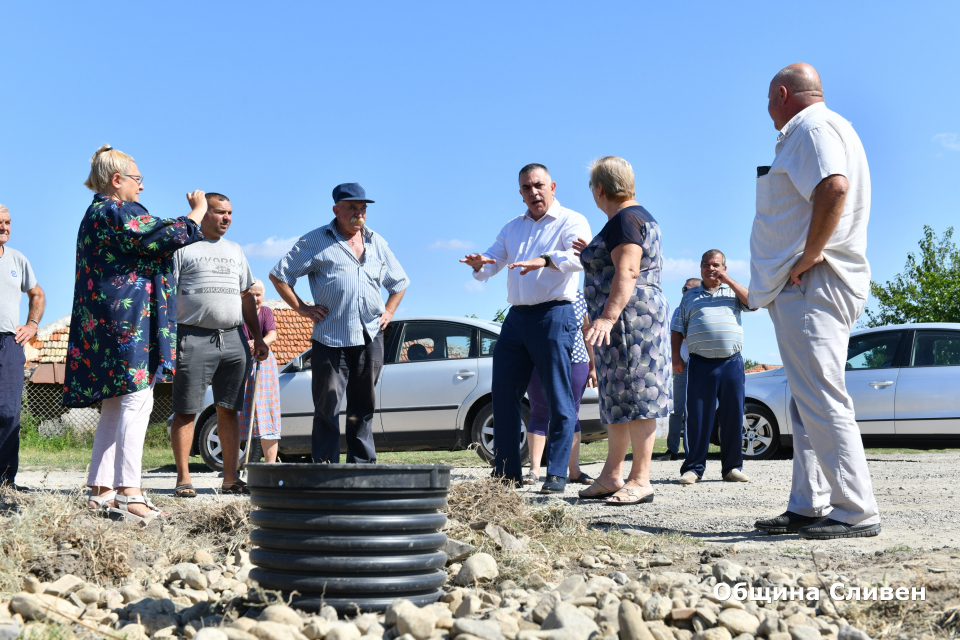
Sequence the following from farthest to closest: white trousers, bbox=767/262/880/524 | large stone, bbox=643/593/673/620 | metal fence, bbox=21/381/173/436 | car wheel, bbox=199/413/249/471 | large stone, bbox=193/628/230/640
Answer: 1. metal fence, bbox=21/381/173/436
2. car wheel, bbox=199/413/249/471
3. white trousers, bbox=767/262/880/524
4. large stone, bbox=643/593/673/620
5. large stone, bbox=193/628/230/640

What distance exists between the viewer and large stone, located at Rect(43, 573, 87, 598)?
326 cm

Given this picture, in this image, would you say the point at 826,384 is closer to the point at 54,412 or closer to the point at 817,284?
the point at 817,284

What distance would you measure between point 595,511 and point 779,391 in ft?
19.9

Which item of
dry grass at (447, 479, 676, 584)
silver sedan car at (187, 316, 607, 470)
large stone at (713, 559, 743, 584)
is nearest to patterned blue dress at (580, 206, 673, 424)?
dry grass at (447, 479, 676, 584)

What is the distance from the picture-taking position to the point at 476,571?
3.38m

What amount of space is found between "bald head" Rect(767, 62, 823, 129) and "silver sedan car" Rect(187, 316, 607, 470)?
5.10m

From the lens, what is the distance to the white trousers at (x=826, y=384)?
4020 millimetres

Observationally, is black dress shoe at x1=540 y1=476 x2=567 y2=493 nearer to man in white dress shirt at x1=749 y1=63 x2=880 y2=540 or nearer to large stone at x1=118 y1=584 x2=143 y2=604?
man in white dress shirt at x1=749 y1=63 x2=880 y2=540

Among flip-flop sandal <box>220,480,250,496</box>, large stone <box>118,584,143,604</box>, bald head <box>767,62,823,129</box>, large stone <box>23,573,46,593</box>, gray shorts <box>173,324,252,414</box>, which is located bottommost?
flip-flop sandal <box>220,480,250,496</box>

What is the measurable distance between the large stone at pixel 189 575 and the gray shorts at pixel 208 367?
2.69m

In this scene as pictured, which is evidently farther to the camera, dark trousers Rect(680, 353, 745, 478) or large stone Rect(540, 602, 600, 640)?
dark trousers Rect(680, 353, 745, 478)

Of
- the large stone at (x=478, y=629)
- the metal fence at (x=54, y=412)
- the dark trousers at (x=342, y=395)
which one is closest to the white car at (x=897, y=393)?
the dark trousers at (x=342, y=395)

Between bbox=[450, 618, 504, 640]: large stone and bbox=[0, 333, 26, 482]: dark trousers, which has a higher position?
bbox=[0, 333, 26, 482]: dark trousers

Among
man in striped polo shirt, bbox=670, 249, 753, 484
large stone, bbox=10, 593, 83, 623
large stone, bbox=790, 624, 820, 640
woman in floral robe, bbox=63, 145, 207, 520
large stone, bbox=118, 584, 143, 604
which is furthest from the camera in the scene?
man in striped polo shirt, bbox=670, 249, 753, 484
